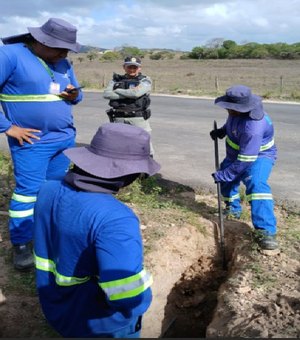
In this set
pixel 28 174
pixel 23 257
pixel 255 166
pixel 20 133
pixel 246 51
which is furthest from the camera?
pixel 246 51

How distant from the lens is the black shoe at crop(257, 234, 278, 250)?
4332 mm

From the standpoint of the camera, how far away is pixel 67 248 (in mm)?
2172

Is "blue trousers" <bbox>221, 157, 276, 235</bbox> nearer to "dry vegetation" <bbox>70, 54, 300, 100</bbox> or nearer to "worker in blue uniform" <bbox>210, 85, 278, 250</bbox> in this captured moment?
"worker in blue uniform" <bbox>210, 85, 278, 250</bbox>

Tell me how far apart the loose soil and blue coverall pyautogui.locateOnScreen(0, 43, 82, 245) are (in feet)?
2.34

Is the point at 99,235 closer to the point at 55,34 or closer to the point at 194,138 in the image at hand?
the point at 55,34

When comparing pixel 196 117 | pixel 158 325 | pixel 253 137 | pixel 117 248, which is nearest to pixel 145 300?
pixel 117 248

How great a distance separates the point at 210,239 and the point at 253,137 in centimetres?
127

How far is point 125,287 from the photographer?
6.64ft

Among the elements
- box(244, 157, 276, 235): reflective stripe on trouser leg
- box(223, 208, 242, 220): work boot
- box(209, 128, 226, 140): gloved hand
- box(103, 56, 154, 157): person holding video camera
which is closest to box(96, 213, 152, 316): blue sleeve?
box(244, 157, 276, 235): reflective stripe on trouser leg

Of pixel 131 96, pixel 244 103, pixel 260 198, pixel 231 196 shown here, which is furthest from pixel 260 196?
pixel 131 96

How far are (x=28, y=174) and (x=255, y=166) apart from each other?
2297mm

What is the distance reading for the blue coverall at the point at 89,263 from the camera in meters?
1.99

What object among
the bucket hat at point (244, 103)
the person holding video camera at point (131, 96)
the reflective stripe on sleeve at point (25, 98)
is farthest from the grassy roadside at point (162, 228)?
the reflective stripe on sleeve at point (25, 98)

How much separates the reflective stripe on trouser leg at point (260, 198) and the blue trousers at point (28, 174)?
1.92 m
